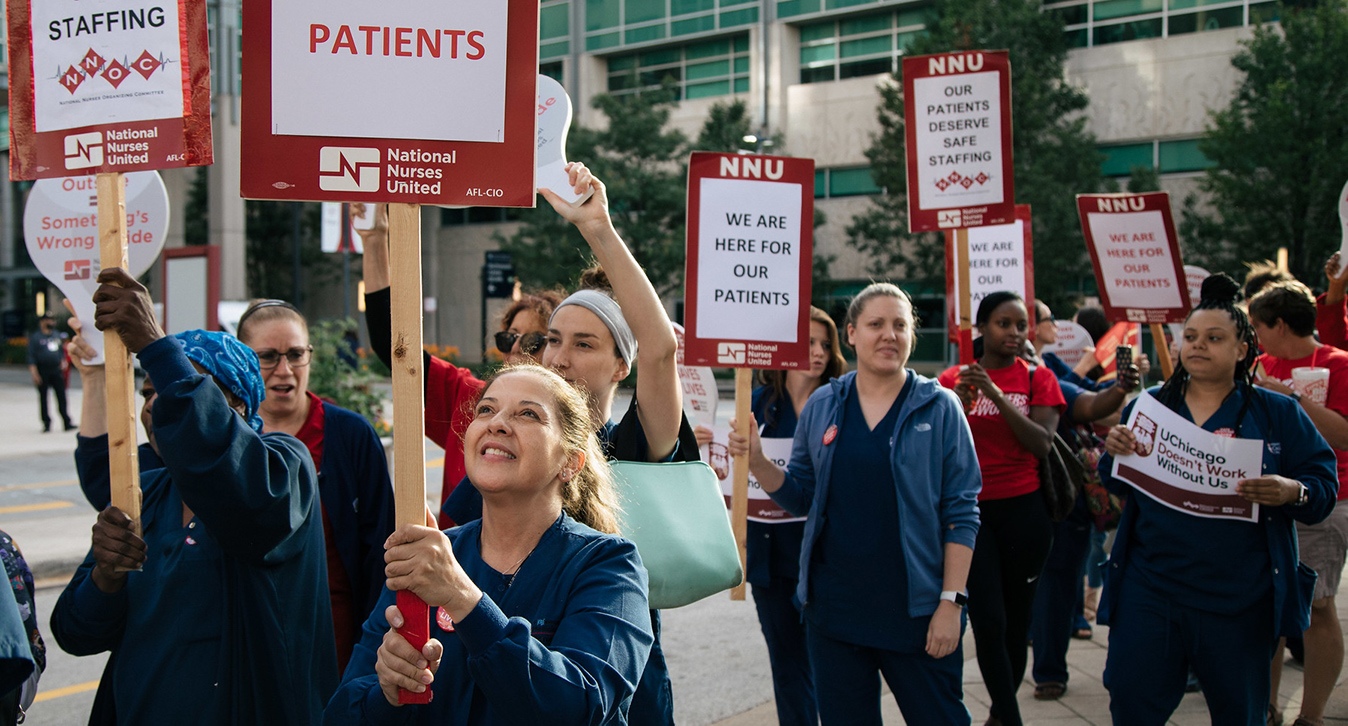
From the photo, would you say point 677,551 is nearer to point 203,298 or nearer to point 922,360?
point 203,298

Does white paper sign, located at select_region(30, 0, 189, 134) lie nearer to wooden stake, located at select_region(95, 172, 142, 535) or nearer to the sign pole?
wooden stake, located at select_region(95, 172, 142, 535)

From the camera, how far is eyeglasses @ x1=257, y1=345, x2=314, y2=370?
333 centimetres

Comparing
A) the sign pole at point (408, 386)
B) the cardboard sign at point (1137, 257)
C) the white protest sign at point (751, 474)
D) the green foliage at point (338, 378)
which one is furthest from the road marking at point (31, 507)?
the sign pole at point (408, 386)

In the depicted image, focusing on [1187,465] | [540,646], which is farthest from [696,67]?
[540,646]

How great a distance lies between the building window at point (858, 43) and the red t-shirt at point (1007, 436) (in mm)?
26713

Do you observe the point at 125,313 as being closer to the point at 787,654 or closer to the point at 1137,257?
the point at 787,654

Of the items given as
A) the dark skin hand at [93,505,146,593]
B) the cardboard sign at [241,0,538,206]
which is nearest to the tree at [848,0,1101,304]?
the cardboard sign at [241,0,538,206]

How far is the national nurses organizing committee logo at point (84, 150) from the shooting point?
110 inches

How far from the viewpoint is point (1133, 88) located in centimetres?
2856

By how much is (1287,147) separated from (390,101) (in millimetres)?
26000

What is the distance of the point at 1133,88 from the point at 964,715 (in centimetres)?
2885

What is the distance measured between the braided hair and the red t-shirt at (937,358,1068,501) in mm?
838

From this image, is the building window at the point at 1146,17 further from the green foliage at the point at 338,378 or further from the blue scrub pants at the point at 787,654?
the blue scrub pants at the point at 787,654

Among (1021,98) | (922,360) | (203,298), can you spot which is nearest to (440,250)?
(922,360)
